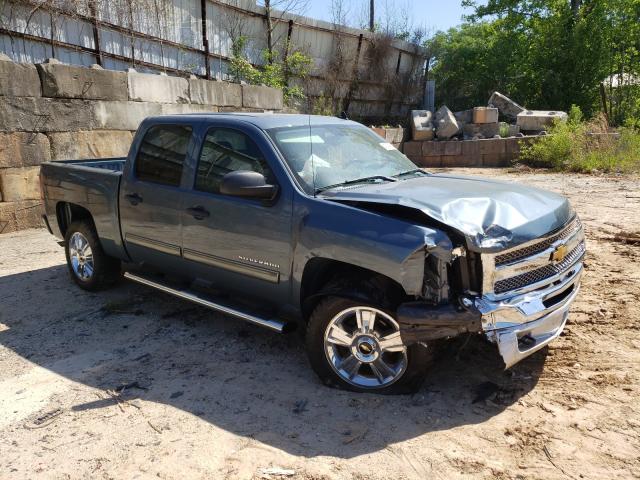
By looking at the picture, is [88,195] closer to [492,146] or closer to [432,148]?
[432,148]

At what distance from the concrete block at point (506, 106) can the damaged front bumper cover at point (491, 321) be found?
16.7m

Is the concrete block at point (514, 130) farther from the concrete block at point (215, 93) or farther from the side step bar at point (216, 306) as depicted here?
the side step bar at point (216, 306)

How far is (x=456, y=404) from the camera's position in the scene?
11.3ft

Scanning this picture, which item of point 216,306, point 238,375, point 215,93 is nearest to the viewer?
point 238,375

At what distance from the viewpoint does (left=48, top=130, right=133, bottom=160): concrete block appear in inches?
342

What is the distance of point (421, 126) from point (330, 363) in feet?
47.9

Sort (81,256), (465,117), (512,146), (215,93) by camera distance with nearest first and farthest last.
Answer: (81,256)
(215,93)
(512,146)
(465,117)

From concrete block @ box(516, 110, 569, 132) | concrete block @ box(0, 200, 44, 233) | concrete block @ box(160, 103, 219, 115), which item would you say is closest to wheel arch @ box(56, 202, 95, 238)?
concrete block @ box(0, 200, 44, 233)

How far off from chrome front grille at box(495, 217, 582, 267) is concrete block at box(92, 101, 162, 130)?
7885 millimetres

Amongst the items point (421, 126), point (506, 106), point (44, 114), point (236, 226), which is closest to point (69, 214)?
point (236, 226)

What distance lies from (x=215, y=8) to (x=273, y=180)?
10.2 metres

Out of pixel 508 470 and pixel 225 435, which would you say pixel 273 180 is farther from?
pixel 508 470

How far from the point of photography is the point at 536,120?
656 inches

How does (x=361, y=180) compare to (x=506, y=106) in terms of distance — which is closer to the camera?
(x=361, y=180)
